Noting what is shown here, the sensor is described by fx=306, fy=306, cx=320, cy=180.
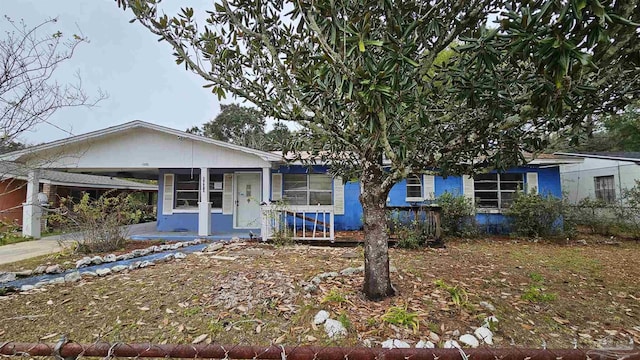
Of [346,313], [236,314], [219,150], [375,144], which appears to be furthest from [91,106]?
[219,150]

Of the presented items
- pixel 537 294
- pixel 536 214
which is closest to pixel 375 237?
pixel 537 294

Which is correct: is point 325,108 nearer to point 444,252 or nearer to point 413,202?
point 444,252

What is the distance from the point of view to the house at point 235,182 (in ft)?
32.1

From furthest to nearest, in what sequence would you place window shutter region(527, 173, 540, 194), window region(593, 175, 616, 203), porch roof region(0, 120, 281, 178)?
window region(593, 175, 616, 203), window shutter region(527, 173, 540, 194), porch roof region(0, 120, 281, 178)

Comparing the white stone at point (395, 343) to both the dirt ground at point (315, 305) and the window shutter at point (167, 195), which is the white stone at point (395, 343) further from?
the window shutter at point (167, 195)

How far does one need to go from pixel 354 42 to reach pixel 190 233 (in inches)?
408

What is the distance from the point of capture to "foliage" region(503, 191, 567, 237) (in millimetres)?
9359

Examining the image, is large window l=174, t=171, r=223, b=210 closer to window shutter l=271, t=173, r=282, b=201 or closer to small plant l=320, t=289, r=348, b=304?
window shutter l=271, t=173, r=282, b=201

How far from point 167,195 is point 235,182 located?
273 cm

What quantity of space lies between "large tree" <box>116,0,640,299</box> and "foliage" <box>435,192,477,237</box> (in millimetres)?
5633

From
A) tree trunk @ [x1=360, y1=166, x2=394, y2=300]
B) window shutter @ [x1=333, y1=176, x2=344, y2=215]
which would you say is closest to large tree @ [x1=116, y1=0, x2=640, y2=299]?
tree trunk @ [x1=360, y1=166, x2=394, y2=300]

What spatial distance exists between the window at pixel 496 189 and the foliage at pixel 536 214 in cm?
109

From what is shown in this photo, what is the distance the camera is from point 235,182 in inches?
463

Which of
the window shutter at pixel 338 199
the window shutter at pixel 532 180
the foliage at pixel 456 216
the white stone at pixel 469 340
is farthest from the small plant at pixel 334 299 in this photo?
the window shutter at pixel 532 180
